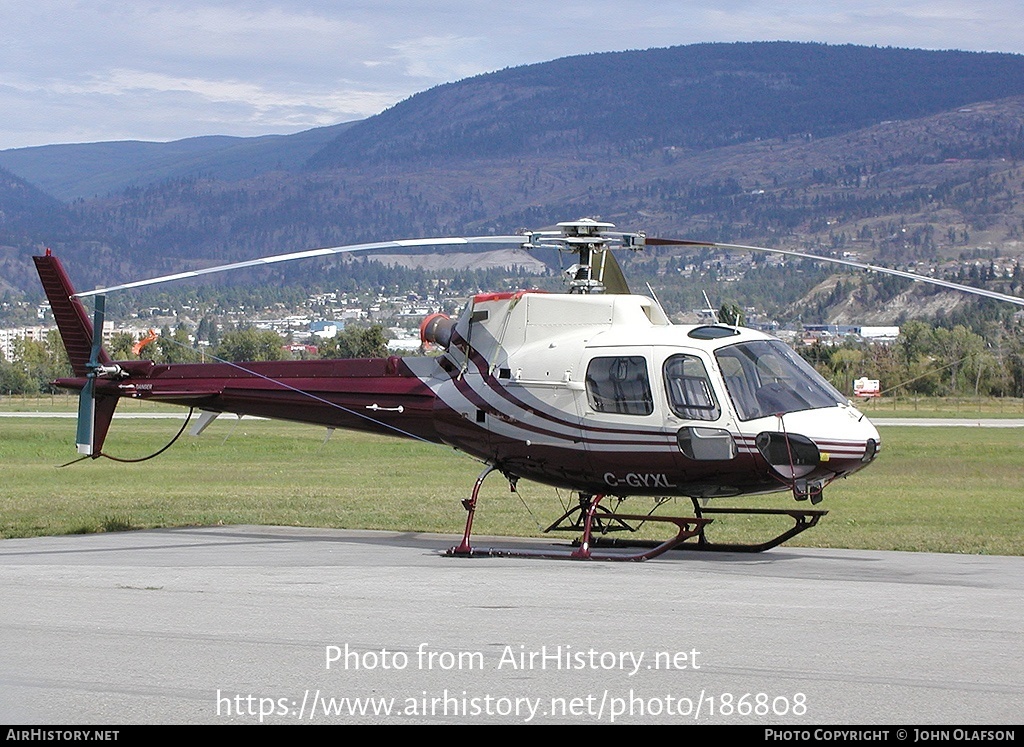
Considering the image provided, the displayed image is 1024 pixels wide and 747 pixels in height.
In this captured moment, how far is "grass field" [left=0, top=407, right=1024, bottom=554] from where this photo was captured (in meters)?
18.3

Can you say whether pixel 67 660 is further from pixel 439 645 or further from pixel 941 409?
pixel 941 409

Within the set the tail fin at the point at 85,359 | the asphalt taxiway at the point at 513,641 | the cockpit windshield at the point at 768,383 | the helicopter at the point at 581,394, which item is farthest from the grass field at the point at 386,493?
the asphalt taxiway at the point at 513,641

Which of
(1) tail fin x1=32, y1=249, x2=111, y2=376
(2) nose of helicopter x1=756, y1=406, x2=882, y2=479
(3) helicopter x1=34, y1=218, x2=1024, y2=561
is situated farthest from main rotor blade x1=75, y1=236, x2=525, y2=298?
(2) nose of helicopter x1=756, y1=406, x2=882, y2=479

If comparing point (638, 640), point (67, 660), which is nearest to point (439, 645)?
point (638, 640)

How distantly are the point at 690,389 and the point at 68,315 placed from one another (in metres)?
7.99

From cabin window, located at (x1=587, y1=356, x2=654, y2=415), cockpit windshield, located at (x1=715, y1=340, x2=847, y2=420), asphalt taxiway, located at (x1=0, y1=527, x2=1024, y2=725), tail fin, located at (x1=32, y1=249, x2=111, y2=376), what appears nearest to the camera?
asphalt taxiway, located at (x1=0, y1=527, x2=1024, y2=725)

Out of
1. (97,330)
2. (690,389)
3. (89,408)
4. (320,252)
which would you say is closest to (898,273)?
(690,389)

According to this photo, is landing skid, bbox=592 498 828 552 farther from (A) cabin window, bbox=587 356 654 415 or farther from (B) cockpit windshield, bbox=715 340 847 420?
(B) cockpit windshield, bbox=715 340 847 420

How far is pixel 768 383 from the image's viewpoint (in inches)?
527

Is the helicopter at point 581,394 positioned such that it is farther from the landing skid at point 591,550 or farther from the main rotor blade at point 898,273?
the main rotor blade at point 898,273

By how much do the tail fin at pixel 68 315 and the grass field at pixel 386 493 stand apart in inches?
93.5

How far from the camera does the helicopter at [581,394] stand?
524 inches

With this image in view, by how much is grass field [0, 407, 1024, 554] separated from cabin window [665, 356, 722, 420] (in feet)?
11.9

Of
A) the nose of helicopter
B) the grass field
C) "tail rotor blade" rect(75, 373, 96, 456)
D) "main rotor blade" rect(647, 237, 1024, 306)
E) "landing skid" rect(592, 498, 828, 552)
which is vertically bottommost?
the grass field
